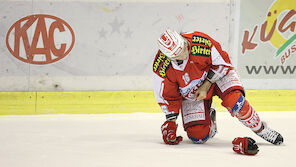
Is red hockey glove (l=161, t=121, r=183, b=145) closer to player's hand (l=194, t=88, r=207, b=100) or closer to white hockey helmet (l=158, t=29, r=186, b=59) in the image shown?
player's hand (l=194, t=88, r=207, b=100)

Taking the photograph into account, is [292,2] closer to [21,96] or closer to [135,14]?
[135,14]

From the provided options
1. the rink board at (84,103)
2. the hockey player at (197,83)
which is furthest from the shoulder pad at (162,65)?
the rink board at (84,103)

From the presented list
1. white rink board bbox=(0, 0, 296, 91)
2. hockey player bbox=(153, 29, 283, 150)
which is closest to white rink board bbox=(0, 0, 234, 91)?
→ white rink board bbox=(0, 0, 296, 91)

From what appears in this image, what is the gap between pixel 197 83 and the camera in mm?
2754

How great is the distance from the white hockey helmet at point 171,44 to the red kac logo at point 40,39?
203 cm

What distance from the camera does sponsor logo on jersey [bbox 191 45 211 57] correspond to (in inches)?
105

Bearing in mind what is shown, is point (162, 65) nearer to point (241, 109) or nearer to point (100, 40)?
point (241, 109)

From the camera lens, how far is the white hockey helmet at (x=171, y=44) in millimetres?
2525

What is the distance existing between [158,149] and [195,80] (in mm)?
455

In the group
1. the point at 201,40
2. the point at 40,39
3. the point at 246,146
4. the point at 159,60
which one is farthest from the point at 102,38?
the point at 246,146

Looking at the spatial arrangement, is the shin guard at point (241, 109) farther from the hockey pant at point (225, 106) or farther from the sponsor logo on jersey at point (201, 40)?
the sponsor logo on jersey at point (201, 40)

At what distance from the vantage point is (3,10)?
14.3 ft

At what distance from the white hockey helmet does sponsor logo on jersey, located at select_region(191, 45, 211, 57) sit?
11 cm

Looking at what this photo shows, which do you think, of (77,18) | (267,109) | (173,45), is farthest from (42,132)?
(267,109)
